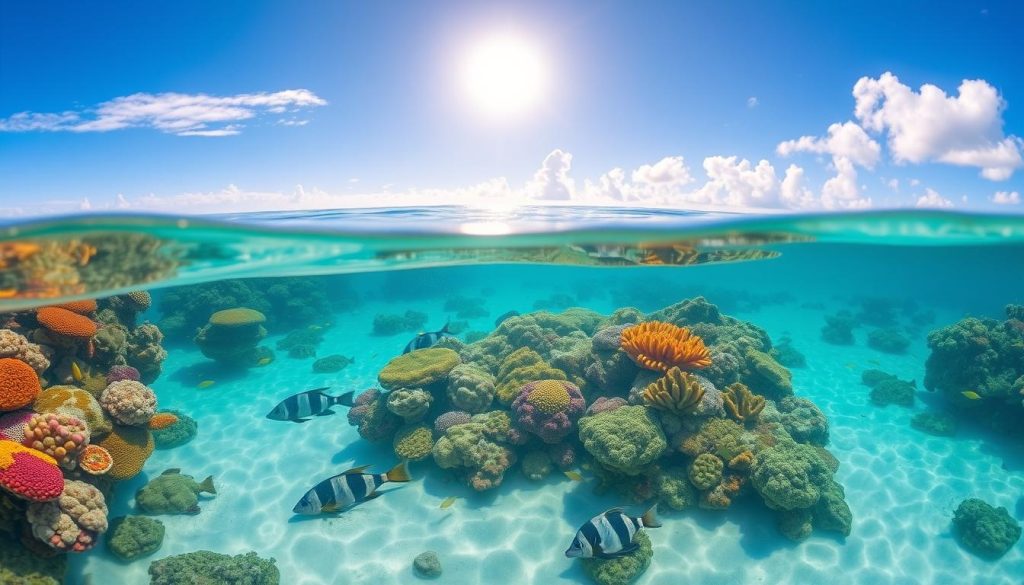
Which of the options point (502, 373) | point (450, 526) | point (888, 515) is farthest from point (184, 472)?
point (888, 515)

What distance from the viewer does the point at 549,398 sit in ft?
26.1

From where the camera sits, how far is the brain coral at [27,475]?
485 centimetres

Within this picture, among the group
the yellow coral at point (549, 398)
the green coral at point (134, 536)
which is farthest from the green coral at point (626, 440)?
the green coral at point (134, 536)

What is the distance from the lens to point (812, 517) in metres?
7.46

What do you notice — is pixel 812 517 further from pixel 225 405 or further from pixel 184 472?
pixel 225 405

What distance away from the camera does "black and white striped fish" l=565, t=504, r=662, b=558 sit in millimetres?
5289

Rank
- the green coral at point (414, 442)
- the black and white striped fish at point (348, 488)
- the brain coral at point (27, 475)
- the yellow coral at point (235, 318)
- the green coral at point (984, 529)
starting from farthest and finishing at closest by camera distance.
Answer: the yellow coral at point (235, 318), the green coral at point (414, 442), the green coral at point (984, 529), the black and white striped fish at point (348, 488), the brain coral at point (27, 475)

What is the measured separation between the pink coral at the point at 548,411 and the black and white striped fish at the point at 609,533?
2.59 m

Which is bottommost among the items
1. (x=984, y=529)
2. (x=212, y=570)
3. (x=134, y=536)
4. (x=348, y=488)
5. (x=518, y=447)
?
(x=984, y=529)

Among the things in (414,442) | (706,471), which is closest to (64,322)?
(414,442)

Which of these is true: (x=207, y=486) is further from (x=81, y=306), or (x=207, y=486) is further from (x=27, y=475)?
(x=81, y=306)

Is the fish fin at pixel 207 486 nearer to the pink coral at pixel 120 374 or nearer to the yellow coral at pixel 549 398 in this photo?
the pink coral at pixel 120 374

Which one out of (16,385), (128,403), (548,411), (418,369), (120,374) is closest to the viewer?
(16,385)

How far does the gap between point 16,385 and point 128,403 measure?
130 centimetres
